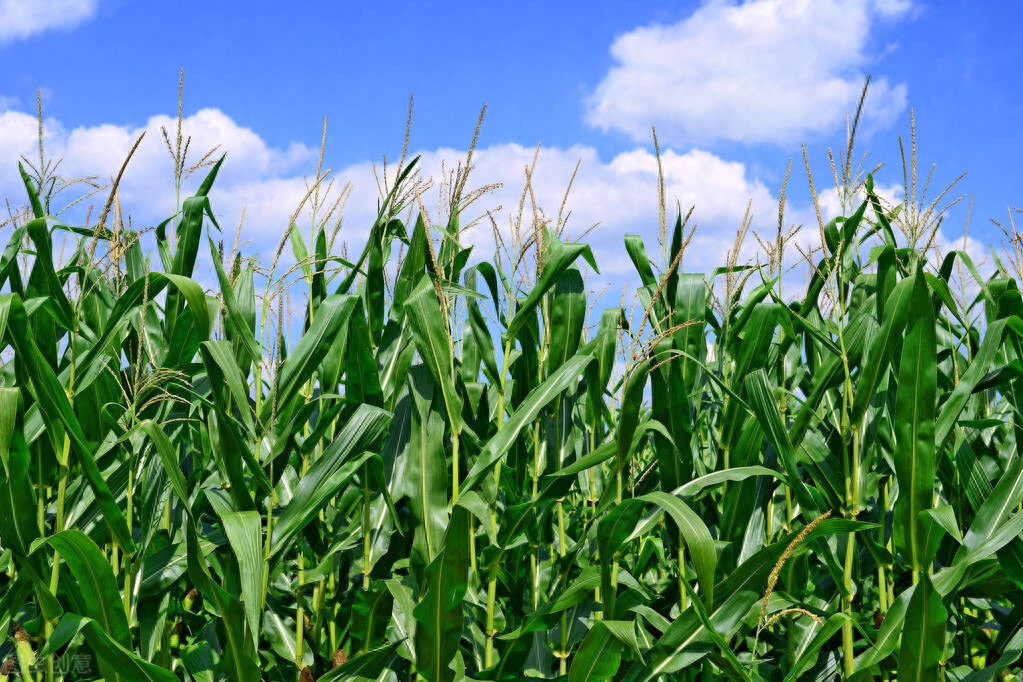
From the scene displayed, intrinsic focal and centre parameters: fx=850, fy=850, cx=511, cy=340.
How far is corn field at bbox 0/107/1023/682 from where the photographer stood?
233cm

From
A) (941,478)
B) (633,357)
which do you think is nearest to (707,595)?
(633,357)

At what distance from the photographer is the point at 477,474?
239 centimetres

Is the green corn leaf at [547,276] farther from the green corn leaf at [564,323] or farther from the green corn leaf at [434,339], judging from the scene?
the green corn leaf at [434,339]

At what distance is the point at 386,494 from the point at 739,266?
1.66 meters

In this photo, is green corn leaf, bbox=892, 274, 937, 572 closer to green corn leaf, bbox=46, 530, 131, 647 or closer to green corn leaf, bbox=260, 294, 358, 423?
green corn leaf, bbox=260, 294, 358, 423

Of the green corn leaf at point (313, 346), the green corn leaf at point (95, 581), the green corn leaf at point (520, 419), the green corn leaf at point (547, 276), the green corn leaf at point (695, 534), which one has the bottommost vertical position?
the green corn leaf at point (95, 581)

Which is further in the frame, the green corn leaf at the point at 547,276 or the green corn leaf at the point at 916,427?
the green corn leaf at the point at 547,276

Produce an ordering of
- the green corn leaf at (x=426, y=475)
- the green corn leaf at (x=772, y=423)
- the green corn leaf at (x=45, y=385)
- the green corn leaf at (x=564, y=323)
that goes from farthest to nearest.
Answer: the green corn leaf at (x=564, y=323), the green corn leaf at (x=426, y=475), the green corn leaf at (x=772, y=423), the green corn leaf at (x=45, y=385)

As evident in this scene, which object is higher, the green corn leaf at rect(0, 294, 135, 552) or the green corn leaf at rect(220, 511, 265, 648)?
the green corn leaf at rect(0, 294, 135, 552)

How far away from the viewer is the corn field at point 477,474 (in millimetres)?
2330

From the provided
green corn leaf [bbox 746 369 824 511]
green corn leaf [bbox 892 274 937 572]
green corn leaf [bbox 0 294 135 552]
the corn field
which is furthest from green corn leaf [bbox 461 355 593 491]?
green corn leaf [bbox 0 294 135 552]

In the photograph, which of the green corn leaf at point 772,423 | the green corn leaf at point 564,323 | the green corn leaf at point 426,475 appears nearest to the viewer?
the green corn leaf at point 772,423

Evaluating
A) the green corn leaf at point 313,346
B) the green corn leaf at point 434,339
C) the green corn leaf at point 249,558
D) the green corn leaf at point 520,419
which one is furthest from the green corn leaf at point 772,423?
the green corn leaf at point 249,558

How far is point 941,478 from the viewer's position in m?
2.96
